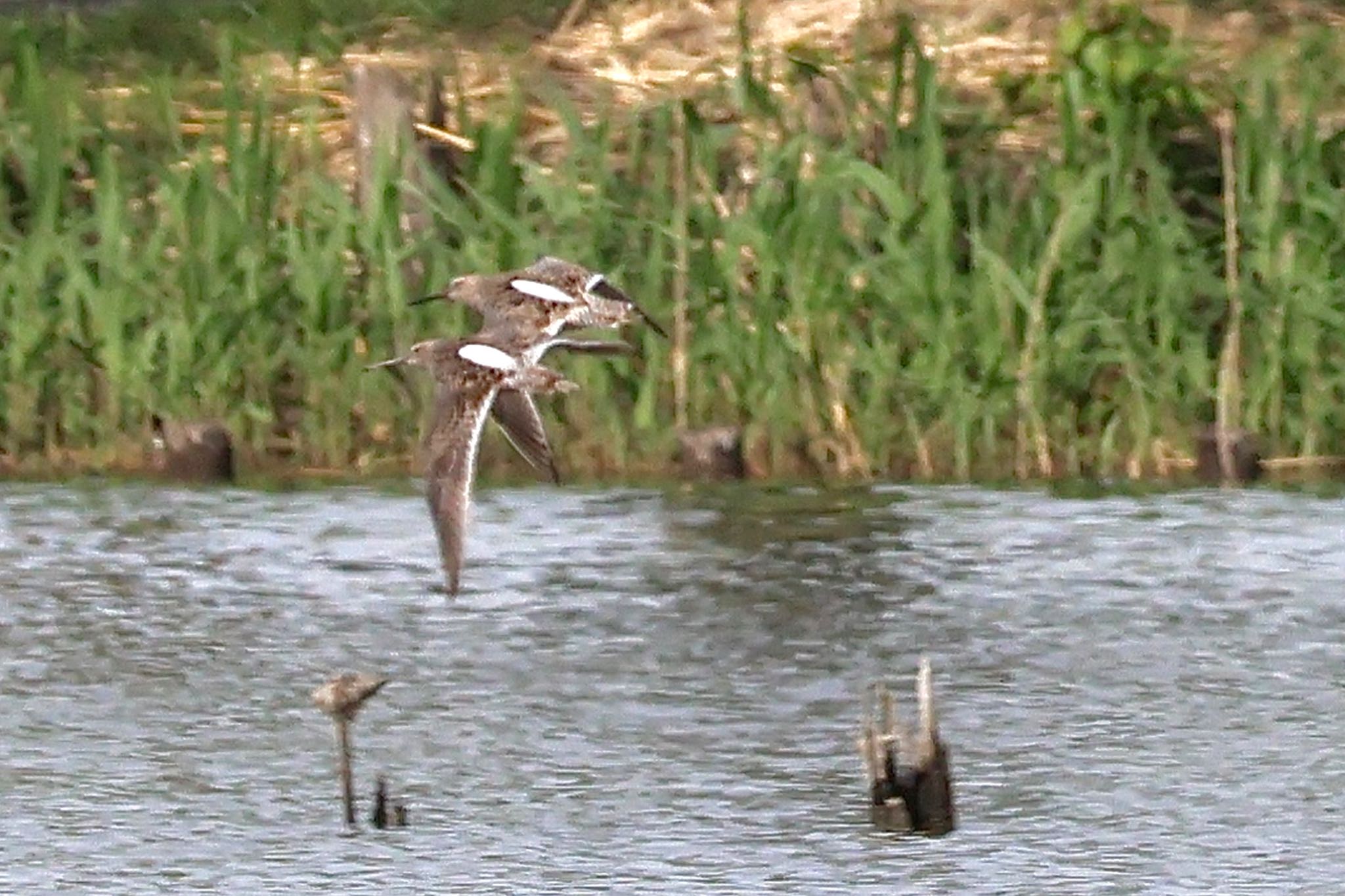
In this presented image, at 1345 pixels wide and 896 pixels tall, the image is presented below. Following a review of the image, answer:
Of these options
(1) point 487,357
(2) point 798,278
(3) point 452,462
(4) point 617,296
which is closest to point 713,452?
(2) point 798,278

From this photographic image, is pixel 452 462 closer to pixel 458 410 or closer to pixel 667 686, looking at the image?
pixel 458 410

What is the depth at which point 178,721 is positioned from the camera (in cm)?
934

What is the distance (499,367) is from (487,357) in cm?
6

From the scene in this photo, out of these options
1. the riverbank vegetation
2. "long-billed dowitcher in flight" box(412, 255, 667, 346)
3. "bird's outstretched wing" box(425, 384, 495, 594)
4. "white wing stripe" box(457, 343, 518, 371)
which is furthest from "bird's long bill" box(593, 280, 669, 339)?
the riverbank vegetation

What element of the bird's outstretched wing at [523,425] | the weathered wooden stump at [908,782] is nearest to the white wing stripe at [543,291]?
the bird's outstretched wing at [523,425]

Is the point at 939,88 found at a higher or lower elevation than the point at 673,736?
higher

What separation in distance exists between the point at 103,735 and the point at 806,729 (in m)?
1.48

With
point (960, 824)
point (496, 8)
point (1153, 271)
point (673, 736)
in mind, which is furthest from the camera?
point (496, 8)

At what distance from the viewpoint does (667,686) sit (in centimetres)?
964

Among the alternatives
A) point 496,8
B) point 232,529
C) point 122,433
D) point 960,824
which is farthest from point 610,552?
point 496,8

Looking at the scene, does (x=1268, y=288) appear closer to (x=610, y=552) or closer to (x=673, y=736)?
(x=610, y=552)

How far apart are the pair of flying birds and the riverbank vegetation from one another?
2262mm

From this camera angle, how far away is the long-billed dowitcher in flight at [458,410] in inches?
327

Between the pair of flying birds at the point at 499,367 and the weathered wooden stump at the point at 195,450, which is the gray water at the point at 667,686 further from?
the pair of flying birds at the point at 499,367
